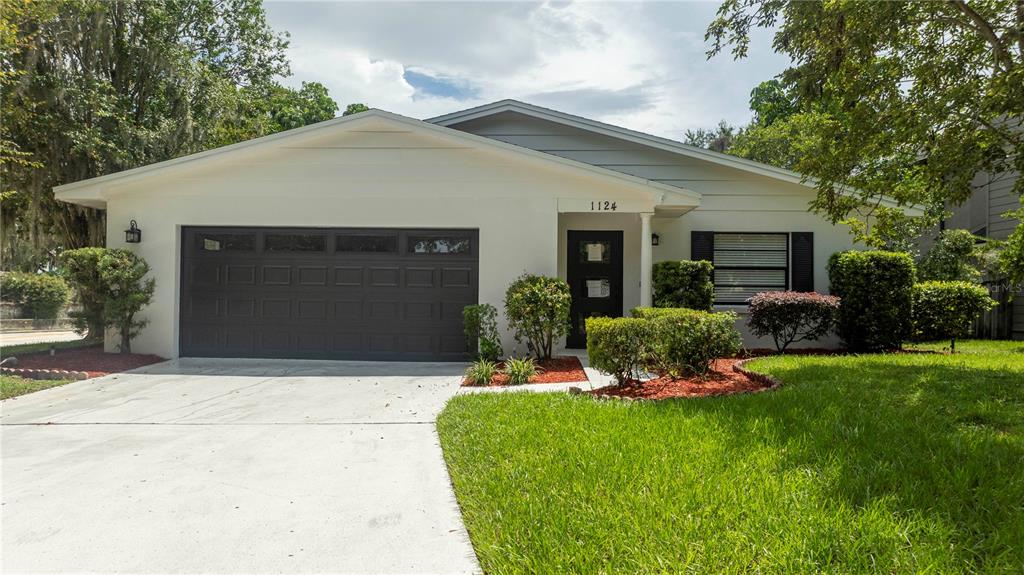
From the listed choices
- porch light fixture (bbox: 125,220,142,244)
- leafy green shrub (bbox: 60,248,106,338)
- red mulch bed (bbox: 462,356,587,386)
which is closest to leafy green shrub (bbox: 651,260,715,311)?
red mulch bed (bbox: 462,356,587,386)

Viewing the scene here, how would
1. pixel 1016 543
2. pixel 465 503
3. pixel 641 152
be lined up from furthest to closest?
pixel 641 152, pixel 465 503, pixel 1016 543

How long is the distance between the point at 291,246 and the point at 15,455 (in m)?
5.22

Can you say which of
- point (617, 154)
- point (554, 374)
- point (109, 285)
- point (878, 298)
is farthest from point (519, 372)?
point (109, 285)

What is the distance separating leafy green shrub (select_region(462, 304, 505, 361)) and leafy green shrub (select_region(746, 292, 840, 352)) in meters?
4.19

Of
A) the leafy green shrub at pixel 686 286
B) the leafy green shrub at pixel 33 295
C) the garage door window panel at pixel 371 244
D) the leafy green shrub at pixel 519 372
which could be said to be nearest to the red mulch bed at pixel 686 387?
the leafy green shrub at pixel 519 372

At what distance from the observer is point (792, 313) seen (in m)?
8.48

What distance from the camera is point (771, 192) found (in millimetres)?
10023

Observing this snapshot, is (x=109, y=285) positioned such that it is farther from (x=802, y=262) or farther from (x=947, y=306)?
(x=947, y=306)

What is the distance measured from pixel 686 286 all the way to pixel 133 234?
9.23 metres

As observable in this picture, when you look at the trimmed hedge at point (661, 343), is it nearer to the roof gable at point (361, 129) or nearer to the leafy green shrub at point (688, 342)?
the leafy green shrub at point (688, 342)

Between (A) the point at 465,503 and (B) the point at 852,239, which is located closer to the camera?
(A) the point at 465,503

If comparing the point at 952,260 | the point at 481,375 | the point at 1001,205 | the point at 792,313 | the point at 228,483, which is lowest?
the point at 228,483

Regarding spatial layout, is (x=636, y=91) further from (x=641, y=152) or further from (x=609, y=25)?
(x=609, y=25)

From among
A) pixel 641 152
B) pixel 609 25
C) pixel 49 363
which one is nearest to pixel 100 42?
Result: pixel 49 363
